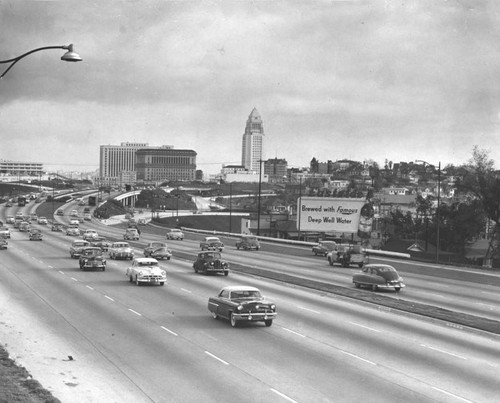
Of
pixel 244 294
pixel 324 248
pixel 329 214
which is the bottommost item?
pixel 324 248

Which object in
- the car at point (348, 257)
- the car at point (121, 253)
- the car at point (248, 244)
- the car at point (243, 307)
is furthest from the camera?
the car at point (248, 244)

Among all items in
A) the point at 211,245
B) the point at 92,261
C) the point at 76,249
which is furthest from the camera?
the point at 211,245

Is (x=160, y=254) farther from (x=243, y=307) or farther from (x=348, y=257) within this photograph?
(x=243, y=307)

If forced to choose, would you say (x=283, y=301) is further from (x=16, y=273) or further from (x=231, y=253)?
(x=231, y=253)

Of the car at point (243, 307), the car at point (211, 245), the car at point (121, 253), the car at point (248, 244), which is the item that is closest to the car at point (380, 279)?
the car at point (243, 307)

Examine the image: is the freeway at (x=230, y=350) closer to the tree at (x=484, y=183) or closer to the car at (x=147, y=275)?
the car at (x=147, y=275)

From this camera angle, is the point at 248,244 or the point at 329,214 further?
the point at 329,214

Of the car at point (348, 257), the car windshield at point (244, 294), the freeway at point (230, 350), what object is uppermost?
the car windshield at point (244, 294)

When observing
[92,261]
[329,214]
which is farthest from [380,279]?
[329,214]
